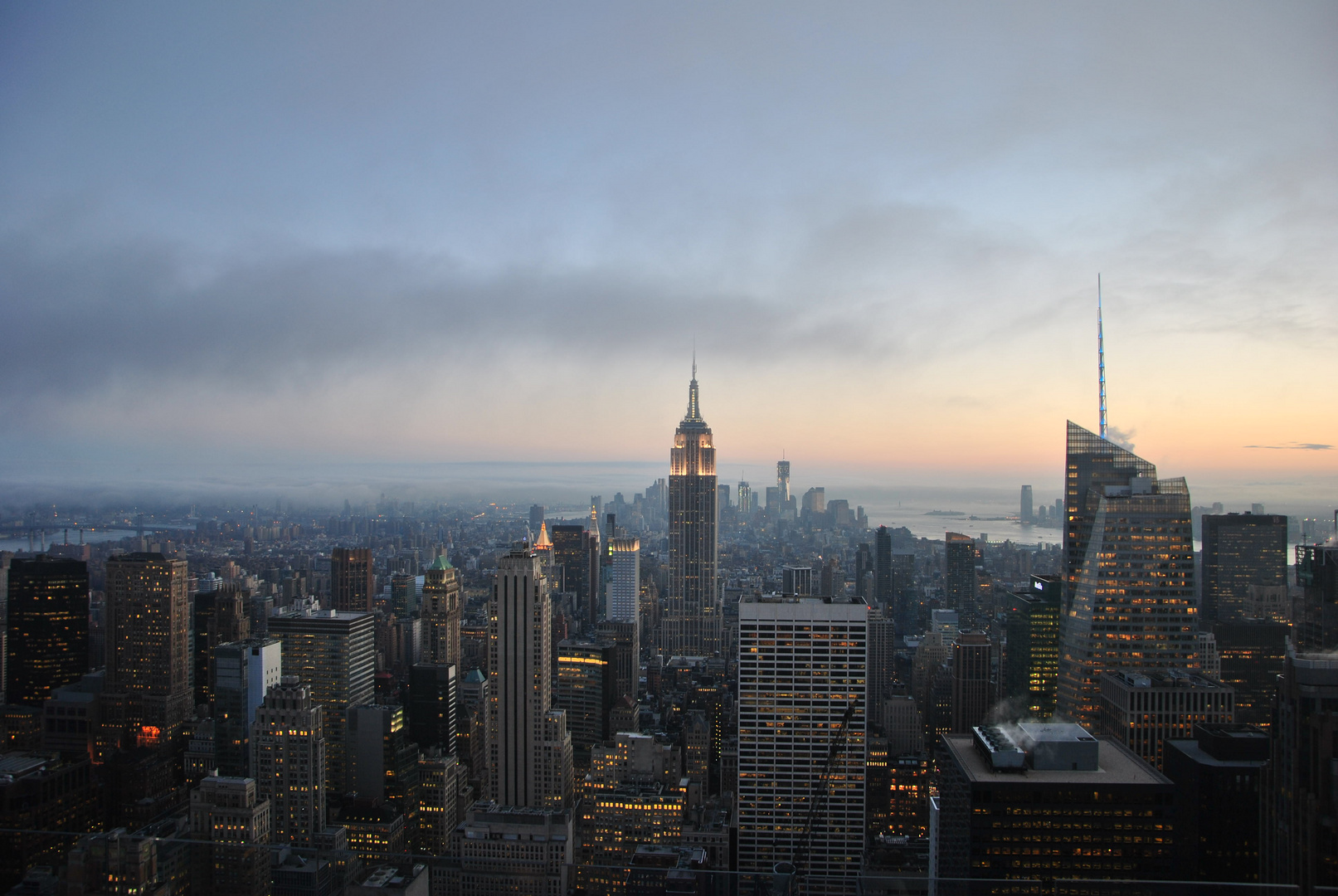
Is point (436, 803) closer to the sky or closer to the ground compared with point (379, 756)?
closer to the ground

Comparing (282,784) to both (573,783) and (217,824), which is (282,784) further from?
(573,783)

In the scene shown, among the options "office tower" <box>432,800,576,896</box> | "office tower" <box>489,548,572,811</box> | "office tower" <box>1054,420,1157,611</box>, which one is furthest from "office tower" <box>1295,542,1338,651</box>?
"office tower" <box>489,548,572,811</box>

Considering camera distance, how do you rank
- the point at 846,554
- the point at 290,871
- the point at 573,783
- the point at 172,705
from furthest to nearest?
the point at 846,554 → the point at 172,705 → the point at 573,783 → the point at 290,871

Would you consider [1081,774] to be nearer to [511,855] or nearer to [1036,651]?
[511,855]

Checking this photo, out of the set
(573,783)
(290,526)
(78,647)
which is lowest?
(573,783)

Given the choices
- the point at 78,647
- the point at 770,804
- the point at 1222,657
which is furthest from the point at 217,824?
the point at 1222,657

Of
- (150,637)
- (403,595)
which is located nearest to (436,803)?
(150,637)
